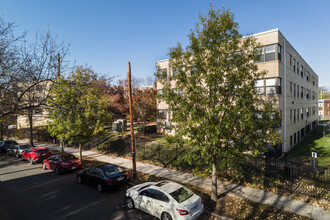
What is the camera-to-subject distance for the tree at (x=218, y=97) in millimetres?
7926

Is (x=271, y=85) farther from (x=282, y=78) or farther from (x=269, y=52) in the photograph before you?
(x=269, y=52)

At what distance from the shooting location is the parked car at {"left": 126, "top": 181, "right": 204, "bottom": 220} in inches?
281

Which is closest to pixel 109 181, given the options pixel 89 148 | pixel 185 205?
pixel 185 205

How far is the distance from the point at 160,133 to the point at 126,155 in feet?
27.7

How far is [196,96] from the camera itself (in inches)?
333

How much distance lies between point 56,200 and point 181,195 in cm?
706

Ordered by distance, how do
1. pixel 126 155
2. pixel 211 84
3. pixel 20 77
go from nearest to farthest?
pixel 20 77 → pixel 211 84 → pixel 126 155

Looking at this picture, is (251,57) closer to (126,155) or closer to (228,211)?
(228,211)

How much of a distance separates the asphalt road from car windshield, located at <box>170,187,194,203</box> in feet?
5.37

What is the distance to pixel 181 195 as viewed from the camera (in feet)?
25.3

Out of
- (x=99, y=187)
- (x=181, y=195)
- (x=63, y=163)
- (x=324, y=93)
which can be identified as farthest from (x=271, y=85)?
(x=324, y=93)

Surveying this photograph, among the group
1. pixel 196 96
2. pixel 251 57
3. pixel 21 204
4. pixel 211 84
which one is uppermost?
pixel 251 57

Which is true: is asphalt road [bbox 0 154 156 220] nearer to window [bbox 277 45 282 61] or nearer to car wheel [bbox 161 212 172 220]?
car wheel [bbox 161 212 172 220]

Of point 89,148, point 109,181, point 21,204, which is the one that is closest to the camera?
point 21,204
